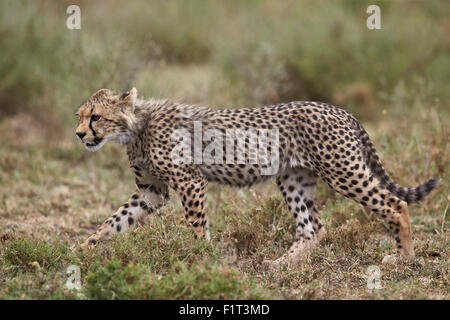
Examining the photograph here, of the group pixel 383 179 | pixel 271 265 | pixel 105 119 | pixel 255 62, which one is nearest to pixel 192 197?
pixel 271 265

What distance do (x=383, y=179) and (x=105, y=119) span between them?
1.84 meters

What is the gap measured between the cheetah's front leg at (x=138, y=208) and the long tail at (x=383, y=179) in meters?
1.34

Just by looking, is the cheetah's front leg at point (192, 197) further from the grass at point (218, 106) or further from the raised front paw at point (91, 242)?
the raised front paw at point (91, 242)

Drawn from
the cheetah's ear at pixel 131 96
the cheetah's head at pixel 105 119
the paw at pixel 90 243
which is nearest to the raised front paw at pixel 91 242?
the paw at pixel 90 243

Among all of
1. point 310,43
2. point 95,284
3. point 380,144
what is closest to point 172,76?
point 310,43

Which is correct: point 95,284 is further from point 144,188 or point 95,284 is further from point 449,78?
point 449,78

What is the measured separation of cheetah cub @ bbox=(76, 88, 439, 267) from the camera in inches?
165

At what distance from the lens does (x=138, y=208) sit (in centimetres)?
450

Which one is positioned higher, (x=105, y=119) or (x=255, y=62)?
(x=255, y=62)

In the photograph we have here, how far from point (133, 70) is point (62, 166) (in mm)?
1305

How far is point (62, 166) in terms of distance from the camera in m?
6.81

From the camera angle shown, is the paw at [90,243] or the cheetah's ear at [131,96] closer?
the paw at [90,243]

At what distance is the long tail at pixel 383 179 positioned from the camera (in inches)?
171

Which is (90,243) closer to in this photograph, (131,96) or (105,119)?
(105,119)
